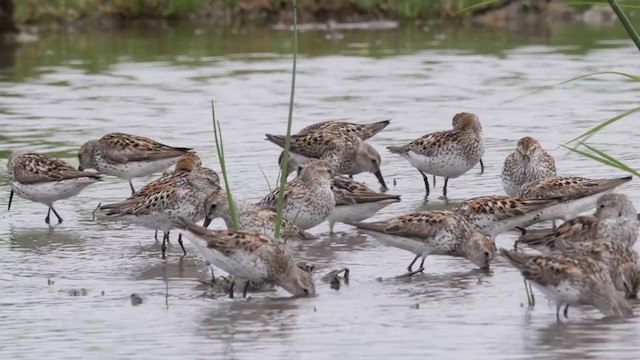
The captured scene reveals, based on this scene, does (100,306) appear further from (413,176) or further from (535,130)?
(535,130)

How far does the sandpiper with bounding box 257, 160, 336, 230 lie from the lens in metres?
12.2

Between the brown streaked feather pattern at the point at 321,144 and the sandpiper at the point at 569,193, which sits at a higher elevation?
the sandpiper at the point at 569,193

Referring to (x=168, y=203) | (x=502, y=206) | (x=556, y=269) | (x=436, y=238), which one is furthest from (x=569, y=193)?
(x=168, y=203)

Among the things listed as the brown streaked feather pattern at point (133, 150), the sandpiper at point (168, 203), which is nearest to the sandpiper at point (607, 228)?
the sandpiper at point (168, 203)

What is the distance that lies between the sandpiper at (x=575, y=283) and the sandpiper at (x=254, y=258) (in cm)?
159

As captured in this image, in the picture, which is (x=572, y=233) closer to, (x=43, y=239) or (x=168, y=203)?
(x=168, y=203)

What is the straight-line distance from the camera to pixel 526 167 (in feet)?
43.4

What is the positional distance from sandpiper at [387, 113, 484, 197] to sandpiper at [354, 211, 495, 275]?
127 inches

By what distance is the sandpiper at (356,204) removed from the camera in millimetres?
12680

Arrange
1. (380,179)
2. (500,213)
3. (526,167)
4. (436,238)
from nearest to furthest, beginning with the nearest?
(436,238)
(500,213)
(526,167)
(380,179)


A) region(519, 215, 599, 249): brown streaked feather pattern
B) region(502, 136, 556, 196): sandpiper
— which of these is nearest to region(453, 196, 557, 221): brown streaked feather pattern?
region(519, 215, 599, 249): brown streaked feather pattern

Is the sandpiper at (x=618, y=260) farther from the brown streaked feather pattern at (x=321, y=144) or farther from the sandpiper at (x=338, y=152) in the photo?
the brown streaked feather pattern at (x=321, y=144)

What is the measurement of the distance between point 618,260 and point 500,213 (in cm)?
197

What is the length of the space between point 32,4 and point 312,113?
12532 mm
